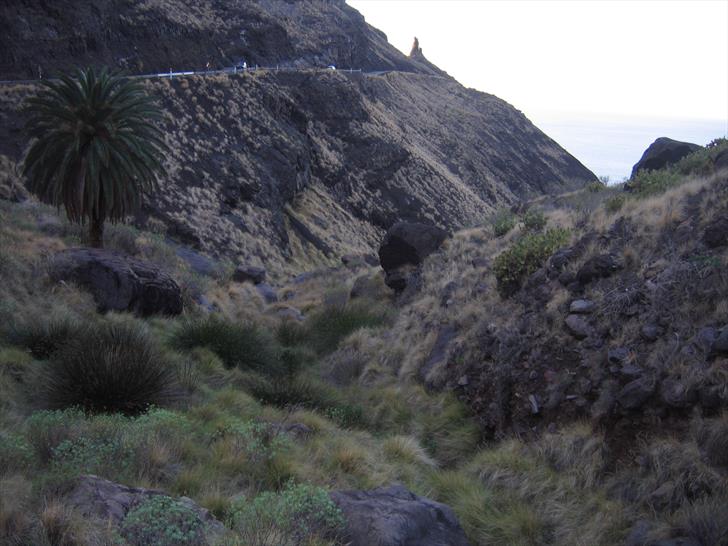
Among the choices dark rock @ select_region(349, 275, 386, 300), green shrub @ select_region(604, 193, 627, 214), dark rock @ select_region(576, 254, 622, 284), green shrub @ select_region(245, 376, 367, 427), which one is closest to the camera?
green shrub @ select_region(245, 376, 367, 427)

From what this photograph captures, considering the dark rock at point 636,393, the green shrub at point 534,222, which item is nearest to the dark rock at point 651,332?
the dark rock at point 636,393

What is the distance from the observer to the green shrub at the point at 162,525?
167 inches

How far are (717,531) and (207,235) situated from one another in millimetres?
31606

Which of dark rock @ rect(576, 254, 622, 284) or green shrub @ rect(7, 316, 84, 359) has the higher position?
dark rock @ rect(576, 254, 622, 284)

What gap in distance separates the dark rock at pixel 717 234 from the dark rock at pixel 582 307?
70.3 inches

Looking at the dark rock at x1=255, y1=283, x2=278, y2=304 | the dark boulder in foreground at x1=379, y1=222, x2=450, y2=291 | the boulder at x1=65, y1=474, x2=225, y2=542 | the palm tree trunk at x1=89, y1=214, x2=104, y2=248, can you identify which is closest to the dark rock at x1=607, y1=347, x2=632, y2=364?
the boulder at x1=65, y1=474, x2=225, y2=542

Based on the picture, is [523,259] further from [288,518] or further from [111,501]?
[111,501]

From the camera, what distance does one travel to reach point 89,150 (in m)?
A: 18.3

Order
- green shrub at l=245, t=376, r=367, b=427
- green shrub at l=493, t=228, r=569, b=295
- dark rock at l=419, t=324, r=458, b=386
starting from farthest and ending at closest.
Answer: green shrub at l=493, t=228, r=569, b=295
dark rock at l=419, t=324, r=458, b=386
green shrub at l=245, t=376, r=367, b=427

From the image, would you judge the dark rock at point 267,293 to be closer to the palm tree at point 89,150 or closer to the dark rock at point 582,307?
the palm tree at point 89,150

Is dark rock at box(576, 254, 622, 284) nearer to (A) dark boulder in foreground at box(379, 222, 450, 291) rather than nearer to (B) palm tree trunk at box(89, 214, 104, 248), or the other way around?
(A) dark boulder in foreground at box(379, 222, 450, 291)

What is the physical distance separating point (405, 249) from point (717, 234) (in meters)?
10.6

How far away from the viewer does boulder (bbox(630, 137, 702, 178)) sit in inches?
786

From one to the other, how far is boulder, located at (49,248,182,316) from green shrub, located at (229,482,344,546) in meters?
10.8
